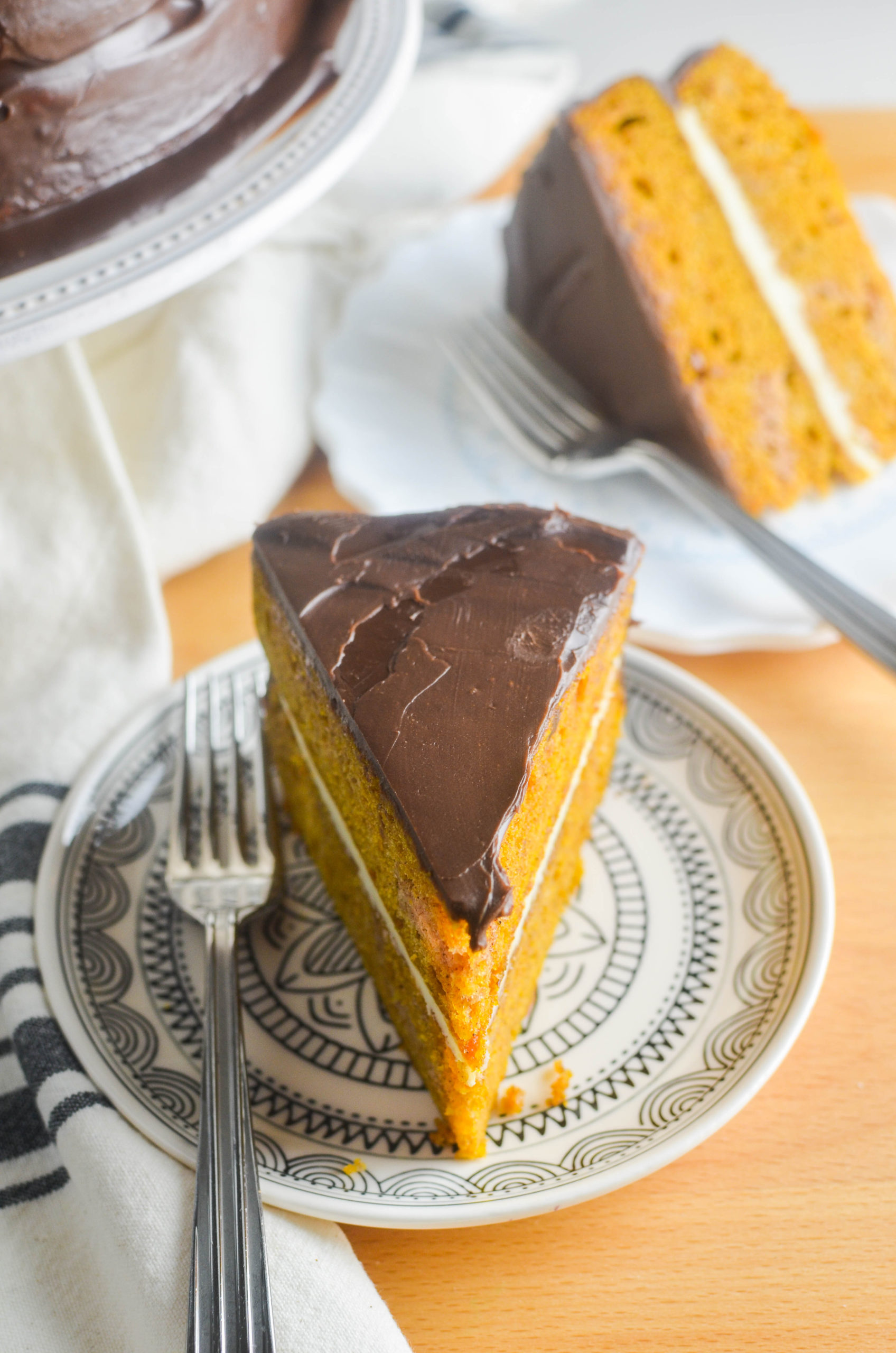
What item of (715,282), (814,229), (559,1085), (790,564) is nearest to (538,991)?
(559,1085)

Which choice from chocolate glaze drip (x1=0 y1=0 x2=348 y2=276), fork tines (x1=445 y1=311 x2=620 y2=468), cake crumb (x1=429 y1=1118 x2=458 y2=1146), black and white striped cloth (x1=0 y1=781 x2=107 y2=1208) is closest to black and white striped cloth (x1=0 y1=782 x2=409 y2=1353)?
black and white striped cloth (x1=0 y1=781 x2=107 y2=1208)

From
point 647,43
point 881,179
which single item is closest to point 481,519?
point 881,179

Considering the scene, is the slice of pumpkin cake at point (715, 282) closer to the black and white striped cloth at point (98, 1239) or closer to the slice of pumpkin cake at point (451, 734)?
the slice of pumpkin cake at point (451, 734)

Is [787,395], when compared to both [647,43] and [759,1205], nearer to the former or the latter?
[759,1205]

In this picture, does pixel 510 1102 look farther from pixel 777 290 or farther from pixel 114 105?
pixel 777 290

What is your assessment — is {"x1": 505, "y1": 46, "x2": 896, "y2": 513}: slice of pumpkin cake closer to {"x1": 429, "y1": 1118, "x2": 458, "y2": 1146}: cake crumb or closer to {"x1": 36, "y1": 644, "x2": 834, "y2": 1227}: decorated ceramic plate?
{"x1": 36, "y1": 644, "x2": 834, "y2": 1227}: decorated ceramic plate

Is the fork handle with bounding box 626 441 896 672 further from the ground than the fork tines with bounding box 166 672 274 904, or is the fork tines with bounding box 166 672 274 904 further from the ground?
the fork tines with bounding box 166 672 274 904
